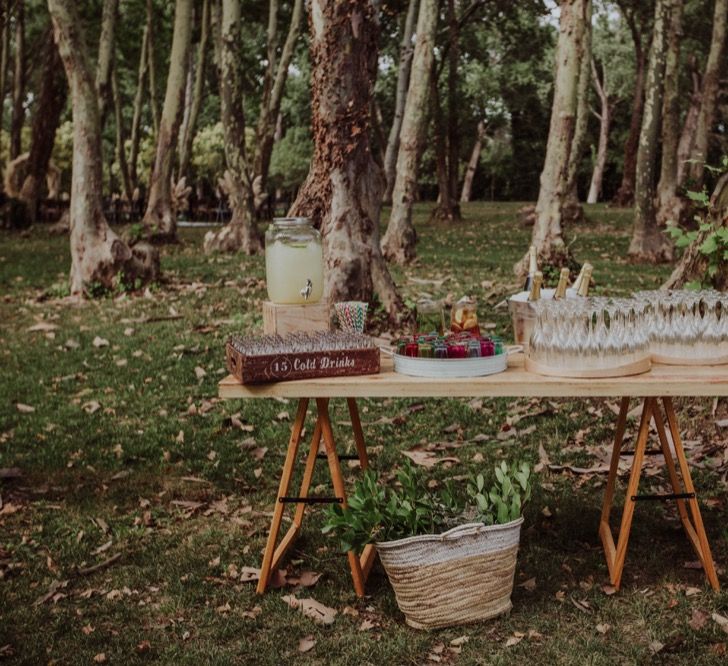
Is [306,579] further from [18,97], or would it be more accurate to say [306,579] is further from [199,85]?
[18,97]

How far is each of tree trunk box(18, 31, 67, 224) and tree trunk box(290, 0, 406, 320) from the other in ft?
46.3

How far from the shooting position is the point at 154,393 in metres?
9.19

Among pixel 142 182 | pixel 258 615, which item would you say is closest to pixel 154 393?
pixel 258 615

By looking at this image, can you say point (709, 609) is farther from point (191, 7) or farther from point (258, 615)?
point (191, 7)

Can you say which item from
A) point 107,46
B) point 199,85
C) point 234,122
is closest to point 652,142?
point 234,122

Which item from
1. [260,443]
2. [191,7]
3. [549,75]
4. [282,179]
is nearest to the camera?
[260,443]

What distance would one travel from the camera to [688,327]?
4.68m

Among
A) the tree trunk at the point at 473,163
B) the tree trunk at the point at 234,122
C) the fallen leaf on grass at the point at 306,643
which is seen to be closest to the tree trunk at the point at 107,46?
the tree trunk at the point at 234,122

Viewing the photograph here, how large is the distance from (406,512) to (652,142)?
13813mm

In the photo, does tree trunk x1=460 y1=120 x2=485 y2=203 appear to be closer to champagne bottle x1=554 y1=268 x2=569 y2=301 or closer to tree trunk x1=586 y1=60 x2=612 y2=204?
tree trunk x1=586 y1=60 x2=612 y2=204

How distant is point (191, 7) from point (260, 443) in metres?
12.8

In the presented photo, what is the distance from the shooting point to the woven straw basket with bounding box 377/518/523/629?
461 cm

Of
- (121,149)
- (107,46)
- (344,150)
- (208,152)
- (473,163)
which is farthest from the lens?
(473,163)

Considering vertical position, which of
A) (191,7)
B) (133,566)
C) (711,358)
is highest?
(191,7)
